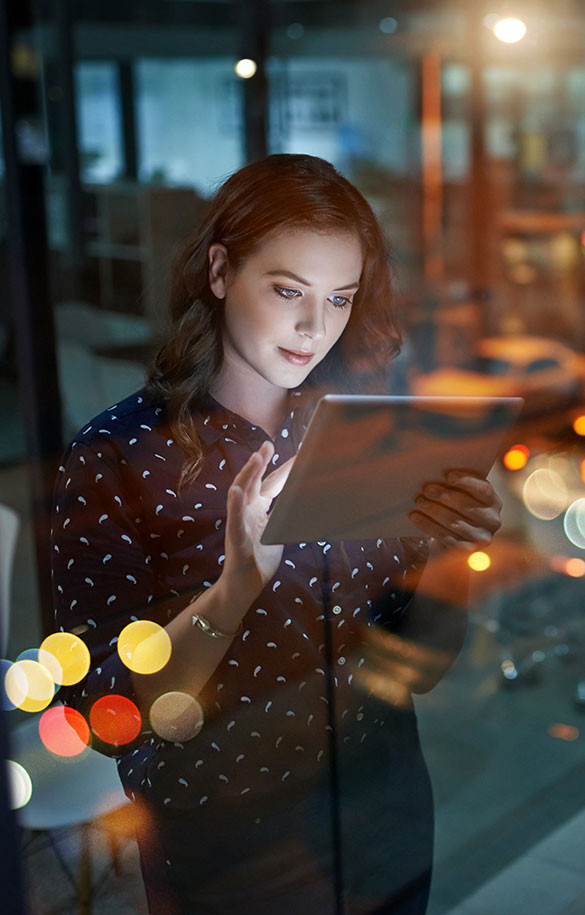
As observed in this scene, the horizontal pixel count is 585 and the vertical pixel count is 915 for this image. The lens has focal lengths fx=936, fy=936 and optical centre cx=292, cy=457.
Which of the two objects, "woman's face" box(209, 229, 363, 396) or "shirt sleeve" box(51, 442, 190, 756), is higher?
"woman's face" box(209, 229, 363, 396)

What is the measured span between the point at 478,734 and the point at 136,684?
1772mm

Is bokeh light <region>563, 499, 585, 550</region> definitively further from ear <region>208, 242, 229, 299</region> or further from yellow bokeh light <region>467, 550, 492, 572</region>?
ear <region>208, 242, 229, 299</region>

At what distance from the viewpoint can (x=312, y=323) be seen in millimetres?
928

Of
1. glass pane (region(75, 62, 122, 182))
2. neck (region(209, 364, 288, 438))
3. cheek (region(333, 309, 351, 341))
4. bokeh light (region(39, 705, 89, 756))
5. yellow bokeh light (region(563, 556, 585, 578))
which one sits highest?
glass pane (region(75, 62, 122, 182))

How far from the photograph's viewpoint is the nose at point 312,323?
36.3 inches

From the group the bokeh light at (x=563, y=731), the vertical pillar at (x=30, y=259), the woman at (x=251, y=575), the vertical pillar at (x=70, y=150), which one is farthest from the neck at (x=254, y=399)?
the bokeh light at (x=563, y=731)

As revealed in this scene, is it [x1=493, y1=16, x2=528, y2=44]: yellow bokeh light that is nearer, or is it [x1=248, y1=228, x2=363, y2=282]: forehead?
[x1=248, y1=228, x2=363, y2=282]: forehead

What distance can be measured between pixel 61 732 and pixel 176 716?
55 centimetres

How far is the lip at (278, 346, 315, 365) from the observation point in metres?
0.95

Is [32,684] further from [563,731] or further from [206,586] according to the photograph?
[563,731]

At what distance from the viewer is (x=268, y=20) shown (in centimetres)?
291

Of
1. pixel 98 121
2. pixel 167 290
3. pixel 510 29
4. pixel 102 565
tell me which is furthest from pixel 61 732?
pixel 510 29

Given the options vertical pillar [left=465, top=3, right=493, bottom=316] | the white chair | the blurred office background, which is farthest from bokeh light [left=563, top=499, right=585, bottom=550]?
the white chair

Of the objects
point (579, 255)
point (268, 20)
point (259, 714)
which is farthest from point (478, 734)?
point (579, 255)
